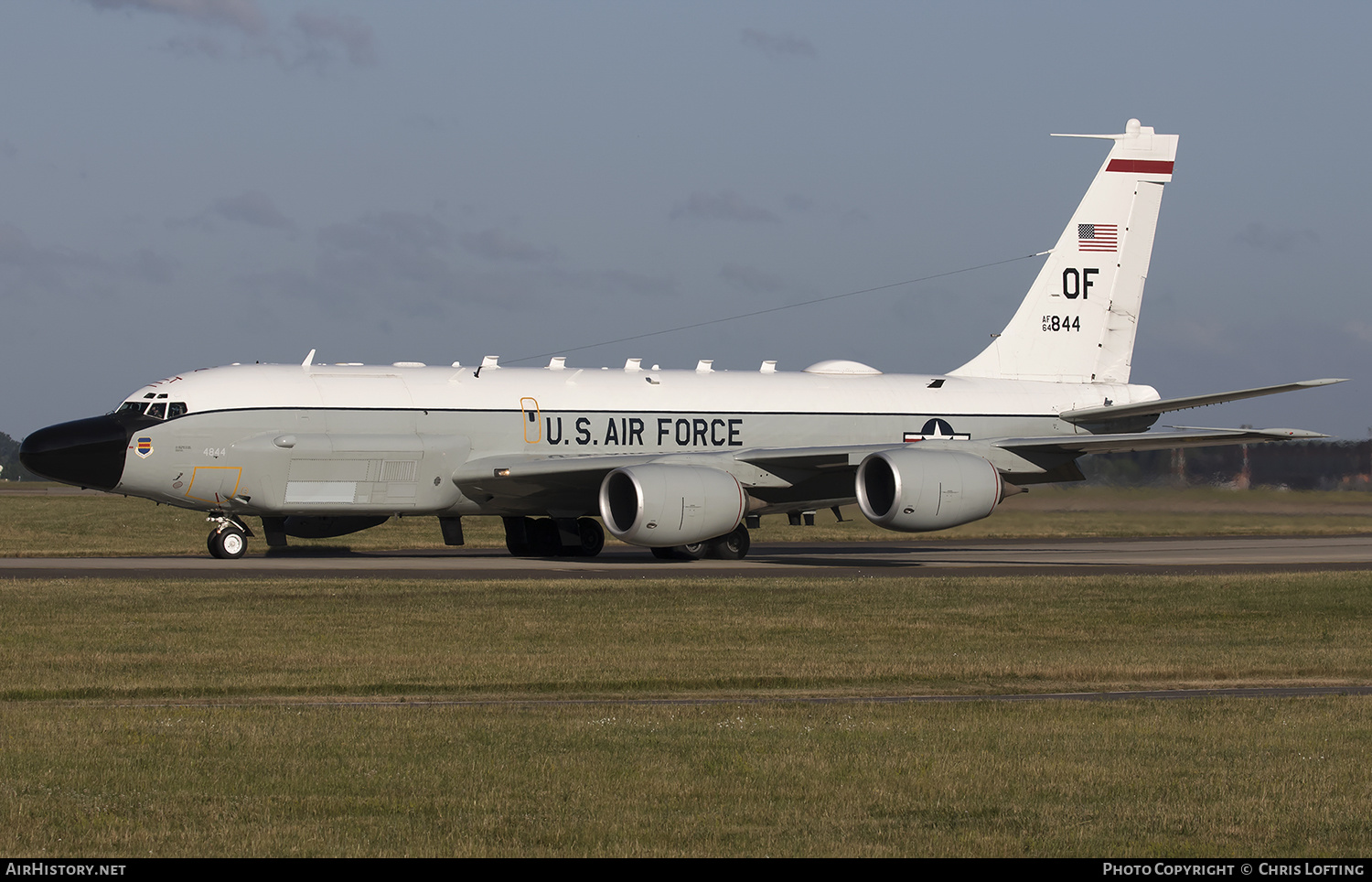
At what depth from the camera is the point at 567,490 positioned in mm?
32812

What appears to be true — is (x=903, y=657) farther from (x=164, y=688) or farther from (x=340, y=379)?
(x=340, y=379)

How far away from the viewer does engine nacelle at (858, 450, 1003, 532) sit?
3009cm

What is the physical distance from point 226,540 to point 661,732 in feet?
72.4

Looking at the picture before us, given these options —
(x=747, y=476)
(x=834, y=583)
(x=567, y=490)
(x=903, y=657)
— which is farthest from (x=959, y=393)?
(x=903, y=657)

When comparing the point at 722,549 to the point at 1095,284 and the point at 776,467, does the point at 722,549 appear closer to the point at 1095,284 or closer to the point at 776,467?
the point at 776,467

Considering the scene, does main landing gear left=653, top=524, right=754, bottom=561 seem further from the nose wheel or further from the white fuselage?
the nose wheel

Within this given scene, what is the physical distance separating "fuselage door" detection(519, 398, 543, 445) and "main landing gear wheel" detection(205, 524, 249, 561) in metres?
6.30

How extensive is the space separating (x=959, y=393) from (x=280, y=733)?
92.8 feet

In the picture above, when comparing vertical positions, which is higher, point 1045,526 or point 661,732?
point 1045,526

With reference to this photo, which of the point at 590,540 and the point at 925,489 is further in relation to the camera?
the point at 590,540

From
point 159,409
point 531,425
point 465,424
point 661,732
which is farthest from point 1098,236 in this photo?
point 661,732

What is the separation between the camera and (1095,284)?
130ft

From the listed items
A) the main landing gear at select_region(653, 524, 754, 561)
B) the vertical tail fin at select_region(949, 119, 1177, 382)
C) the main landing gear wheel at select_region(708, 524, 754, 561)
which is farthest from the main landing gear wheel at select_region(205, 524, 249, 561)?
the vertical tail fin at select_region(949, 119, 1177, 382)
